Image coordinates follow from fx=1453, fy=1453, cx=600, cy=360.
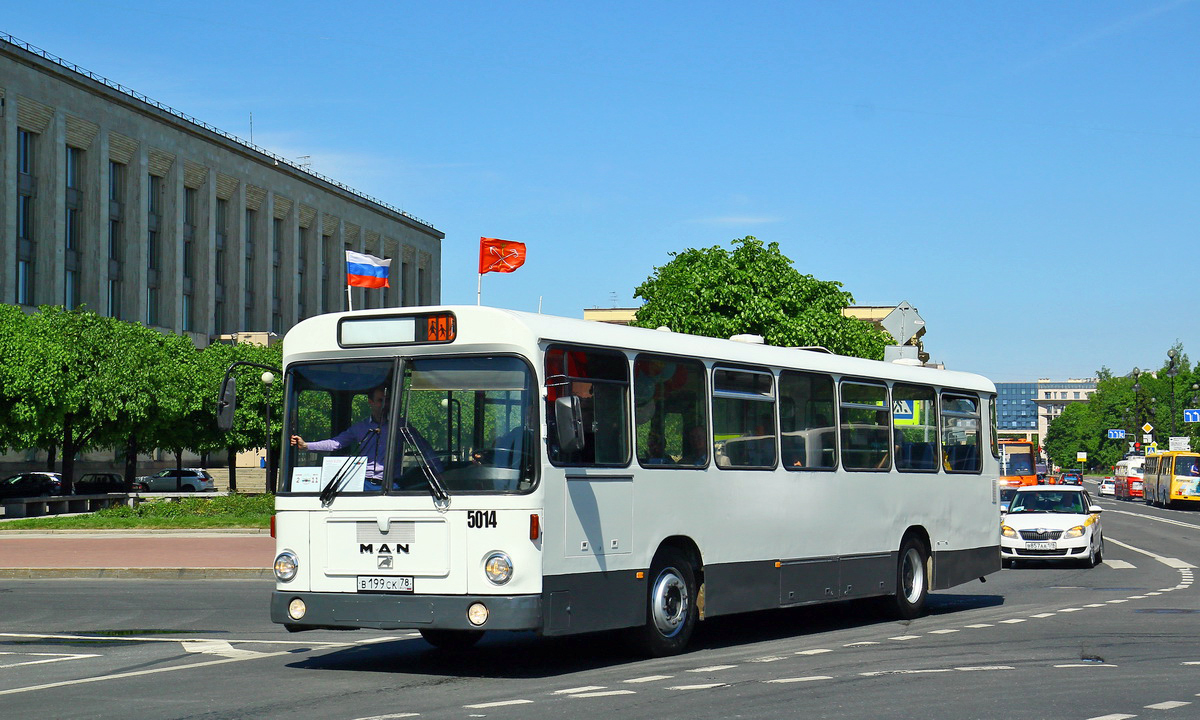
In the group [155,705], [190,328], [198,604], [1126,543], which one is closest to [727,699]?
[155,705]

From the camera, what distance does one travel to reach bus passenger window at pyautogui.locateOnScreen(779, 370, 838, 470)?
13.9m

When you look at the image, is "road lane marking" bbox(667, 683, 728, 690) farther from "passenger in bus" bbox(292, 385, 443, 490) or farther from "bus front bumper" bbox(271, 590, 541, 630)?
"passenger in bus" bbox(292, 385, 443, 490)

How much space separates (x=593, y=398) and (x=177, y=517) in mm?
28118

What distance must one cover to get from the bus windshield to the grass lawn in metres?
23.6

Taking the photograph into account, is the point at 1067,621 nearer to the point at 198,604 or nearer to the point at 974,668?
the point at 974,668

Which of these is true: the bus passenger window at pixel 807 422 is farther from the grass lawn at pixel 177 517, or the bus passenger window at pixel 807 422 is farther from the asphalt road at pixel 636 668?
the grass lawn at pixel 177 517

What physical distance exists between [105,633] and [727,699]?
25.9 feet

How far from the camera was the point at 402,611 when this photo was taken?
10672 millimetres

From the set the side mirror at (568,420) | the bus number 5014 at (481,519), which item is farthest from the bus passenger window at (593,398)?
the bus number 5014 at (481,519)

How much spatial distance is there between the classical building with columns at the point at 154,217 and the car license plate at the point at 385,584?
6180 centimetres

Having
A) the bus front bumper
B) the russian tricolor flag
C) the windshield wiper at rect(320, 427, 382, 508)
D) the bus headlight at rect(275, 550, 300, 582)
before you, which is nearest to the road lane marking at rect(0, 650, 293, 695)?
the bus front bumper

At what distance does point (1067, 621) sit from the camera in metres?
15.1

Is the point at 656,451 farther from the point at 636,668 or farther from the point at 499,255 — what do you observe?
the point at 499,255

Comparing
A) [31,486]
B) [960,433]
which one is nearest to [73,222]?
[31,486]
